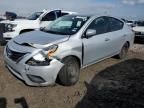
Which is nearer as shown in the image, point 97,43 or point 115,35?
point 97,43

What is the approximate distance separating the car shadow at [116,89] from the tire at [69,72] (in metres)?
0.41

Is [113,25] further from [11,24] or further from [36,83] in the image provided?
[11,24]

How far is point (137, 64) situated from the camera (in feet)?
27.0

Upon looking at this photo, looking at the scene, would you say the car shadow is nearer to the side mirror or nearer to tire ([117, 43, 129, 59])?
tire ([117, 43, 129, 59])

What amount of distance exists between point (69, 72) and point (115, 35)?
2.50 m

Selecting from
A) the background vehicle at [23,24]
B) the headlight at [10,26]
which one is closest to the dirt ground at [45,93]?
the background vehicle at [23,24]

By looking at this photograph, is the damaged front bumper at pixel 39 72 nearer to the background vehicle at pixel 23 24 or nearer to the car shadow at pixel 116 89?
the car shadow at pixel 116 89

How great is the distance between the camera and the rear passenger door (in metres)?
7.19

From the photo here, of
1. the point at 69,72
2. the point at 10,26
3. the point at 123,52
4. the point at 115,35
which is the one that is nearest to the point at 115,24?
the point at 115,35

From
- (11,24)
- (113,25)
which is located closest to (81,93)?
(113,25)

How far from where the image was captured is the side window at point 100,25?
256 inches

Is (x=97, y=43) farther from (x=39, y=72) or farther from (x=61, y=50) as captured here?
(x=39, y=72)

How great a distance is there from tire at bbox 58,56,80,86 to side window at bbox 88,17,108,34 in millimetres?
1170

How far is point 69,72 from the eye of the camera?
5531 millimetres
